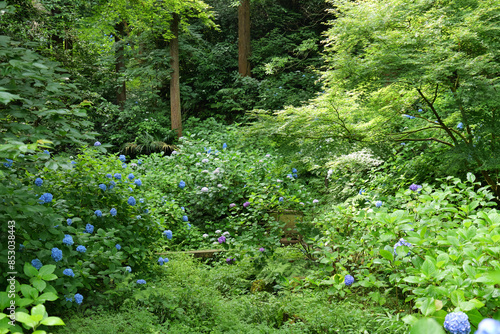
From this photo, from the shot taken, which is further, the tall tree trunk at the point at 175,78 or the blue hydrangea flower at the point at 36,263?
the tall tree trunk at the point at 175,78

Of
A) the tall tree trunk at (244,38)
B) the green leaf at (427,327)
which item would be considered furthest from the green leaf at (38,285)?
the tall tree trunk at (244,38)

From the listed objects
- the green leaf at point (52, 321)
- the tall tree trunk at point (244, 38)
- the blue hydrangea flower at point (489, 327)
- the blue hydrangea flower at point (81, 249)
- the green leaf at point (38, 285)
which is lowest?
the blue hydrangea flower at point (81, 249)

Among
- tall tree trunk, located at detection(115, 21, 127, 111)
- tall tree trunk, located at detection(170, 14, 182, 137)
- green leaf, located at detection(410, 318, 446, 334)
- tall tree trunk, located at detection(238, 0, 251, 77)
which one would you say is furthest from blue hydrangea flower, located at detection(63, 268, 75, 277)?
tall tree trunk, located at detection(238, 0, 251, 77)

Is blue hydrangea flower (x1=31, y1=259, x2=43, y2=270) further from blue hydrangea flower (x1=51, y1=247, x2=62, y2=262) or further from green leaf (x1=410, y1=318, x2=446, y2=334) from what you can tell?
green leaf (x1=410, y1=318, x2=446, y2=334)

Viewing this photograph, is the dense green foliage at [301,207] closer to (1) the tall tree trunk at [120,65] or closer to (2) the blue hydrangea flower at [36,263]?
(2) the blue hydrangea flower at [36,263]

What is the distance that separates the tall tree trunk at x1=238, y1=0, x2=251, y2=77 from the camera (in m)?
10.5

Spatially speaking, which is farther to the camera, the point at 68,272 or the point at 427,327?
the point at 68,272

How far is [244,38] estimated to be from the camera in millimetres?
10859

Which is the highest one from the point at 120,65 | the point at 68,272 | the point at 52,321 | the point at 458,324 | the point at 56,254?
the point at 120,65

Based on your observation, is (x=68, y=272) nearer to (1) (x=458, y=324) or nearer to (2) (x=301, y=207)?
(1) (x=458, y=324)

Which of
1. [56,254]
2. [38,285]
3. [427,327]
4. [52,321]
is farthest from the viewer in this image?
[56,254]

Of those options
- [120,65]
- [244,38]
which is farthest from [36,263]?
[120,65]

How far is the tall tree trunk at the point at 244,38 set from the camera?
10547mm

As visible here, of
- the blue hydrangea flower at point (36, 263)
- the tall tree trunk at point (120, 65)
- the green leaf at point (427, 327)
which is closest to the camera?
the green leaf at point (427, 327)
